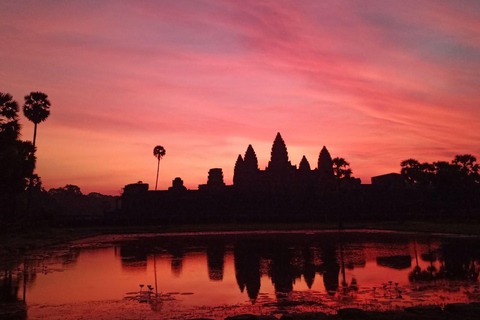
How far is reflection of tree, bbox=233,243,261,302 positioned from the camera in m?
15.7

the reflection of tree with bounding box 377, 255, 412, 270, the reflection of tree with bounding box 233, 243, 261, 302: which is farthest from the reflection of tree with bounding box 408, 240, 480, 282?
the reflection of tree with bounding box 233, 243, 261, 302

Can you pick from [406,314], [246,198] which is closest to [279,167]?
[246,198]

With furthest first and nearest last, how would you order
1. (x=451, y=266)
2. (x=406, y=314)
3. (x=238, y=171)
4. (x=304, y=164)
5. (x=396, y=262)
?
1. (x=304, y=164)
2. (x=238, y=171)
3. (x=396, y=262)
4. (x=451, y=266)
5. (x=406, y=314)

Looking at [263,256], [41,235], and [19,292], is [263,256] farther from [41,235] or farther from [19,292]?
[41,235]

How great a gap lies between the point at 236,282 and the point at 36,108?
47.0 meters

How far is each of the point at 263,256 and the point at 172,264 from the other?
541 cm

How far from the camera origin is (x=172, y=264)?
75.8ft

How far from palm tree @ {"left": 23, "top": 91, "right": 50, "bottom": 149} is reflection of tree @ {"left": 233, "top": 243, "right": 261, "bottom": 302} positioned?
122ft

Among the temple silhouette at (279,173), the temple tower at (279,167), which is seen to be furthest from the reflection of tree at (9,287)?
the temple tower at (279,167)

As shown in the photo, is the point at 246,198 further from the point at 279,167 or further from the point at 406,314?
the point at 406,314

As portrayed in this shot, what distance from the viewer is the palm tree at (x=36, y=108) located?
2148 inches

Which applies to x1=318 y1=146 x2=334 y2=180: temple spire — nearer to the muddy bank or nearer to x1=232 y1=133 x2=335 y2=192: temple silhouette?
x1=232 y1=133 x2=335 y2=192: temple silhouette

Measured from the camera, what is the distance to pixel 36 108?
5484 cm

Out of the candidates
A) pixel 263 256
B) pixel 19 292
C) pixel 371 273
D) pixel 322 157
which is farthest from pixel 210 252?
pixel 322 157
